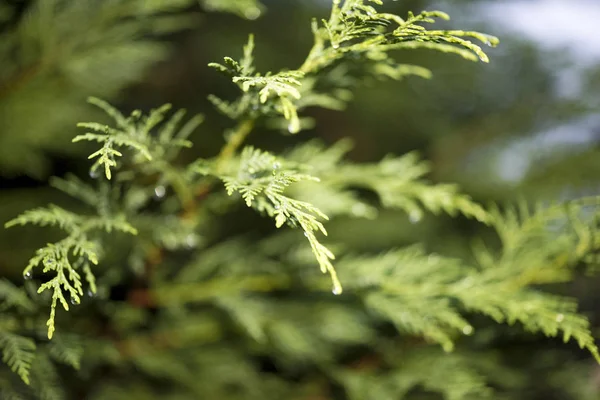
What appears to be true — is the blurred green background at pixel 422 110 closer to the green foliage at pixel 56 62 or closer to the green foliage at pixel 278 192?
the green foliage at pixel 56 62

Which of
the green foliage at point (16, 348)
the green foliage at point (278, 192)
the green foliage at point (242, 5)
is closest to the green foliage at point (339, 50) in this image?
the green foliage at point (278, 192)

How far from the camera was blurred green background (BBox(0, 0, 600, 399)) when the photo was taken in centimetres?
158

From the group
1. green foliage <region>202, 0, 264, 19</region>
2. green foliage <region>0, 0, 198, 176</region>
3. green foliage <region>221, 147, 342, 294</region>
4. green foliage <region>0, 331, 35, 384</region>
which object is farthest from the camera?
green foliage <region>0, 0, 198, 176</region>

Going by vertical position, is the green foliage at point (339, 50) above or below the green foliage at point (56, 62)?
above

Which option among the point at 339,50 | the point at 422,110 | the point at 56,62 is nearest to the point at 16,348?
the point at 339,50

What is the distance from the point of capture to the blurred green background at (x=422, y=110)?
158 centimetres

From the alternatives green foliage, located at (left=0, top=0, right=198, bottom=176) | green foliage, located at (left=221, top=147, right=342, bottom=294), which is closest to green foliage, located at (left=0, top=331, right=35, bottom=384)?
A: green foliage, located at (left=221, top=147, right=342, bottom=294)

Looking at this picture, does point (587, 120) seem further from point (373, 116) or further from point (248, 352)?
point (248, 352)

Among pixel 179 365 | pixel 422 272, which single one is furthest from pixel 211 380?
pixel 422 272

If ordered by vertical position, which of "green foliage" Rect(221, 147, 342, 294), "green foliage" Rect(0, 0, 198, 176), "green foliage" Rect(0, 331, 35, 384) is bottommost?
"green foliage" Rect(0, 331, 35, 384)

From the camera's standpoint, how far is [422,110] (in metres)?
2.14

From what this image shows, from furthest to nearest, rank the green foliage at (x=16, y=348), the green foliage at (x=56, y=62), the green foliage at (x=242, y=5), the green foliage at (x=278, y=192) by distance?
1. the green foliage at (x=56, y=62)
2. the green foliage at (x=242, y=5)
3. the green foliage at (x=16, y=348)
4. the green foliage at (x=278, y=192)

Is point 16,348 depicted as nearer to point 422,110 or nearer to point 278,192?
point 278,192

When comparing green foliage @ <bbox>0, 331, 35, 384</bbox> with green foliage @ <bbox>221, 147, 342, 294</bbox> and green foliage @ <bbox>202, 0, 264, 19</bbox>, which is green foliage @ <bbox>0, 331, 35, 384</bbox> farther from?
green foliage @ <bbox>202, 0, 264, 19</bbox>
